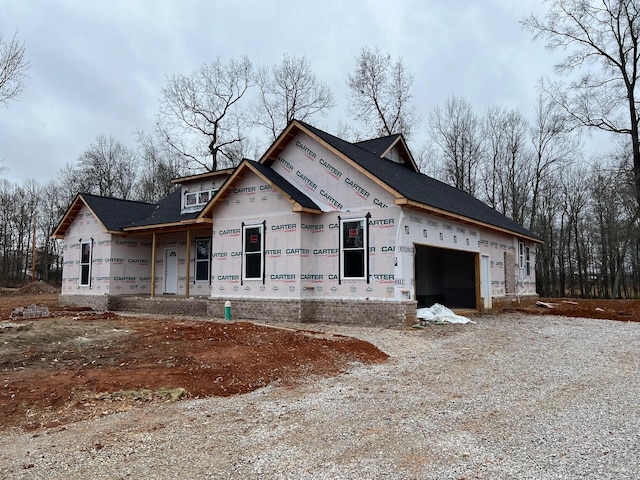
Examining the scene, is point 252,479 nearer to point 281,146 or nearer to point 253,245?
point 253,245

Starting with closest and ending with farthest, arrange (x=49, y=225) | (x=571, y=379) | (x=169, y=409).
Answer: (x=169, y=409), (x=571, y=379), (x=49, y=225)

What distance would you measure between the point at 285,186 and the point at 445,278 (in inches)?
409

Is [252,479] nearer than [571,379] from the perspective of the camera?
Yes

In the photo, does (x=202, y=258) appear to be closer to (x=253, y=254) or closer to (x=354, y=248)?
(x=253, y=254)

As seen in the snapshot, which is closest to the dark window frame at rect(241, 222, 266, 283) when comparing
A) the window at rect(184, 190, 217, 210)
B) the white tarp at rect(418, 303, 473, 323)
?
the window at rect(184, 190, 217, 210)

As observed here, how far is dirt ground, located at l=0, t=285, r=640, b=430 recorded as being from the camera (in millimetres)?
6125

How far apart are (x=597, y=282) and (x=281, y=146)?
2922 cm

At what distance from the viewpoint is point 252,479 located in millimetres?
3812

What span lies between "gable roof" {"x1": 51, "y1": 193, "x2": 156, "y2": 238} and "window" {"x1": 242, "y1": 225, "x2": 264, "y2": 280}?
24.4 feet

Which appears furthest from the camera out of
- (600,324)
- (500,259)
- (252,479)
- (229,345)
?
(500,259)

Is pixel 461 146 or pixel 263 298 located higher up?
pixel 461 146

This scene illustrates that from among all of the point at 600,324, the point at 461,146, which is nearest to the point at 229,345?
the point at 600,324

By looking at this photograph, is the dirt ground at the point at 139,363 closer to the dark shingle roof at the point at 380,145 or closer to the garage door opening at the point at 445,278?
the dark shingle roof at the point at 380,145

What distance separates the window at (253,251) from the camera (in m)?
15.6
